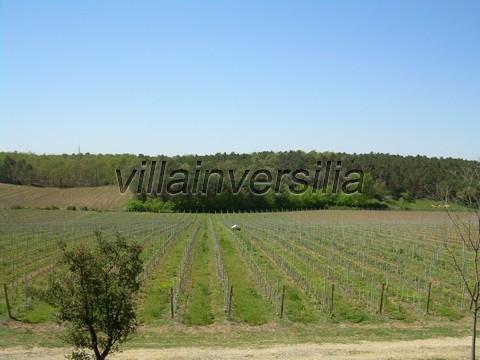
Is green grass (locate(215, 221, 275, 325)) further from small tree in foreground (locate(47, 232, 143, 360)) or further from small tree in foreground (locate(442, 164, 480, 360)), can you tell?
small tree in foreground (locate(47, 232, 143, 360))

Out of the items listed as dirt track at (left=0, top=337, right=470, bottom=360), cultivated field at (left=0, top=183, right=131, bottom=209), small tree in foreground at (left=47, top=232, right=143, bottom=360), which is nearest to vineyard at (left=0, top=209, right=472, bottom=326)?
small tree in foreground at (left=47, top=232, right=143, bottom=360)

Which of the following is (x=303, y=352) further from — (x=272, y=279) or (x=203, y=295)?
(x=272, y=279)

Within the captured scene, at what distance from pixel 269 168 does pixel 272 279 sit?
117 m

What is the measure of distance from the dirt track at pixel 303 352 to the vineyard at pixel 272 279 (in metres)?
2.31

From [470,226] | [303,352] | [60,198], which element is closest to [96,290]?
[303,352]

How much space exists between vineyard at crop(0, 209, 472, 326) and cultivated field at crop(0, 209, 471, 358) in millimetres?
73

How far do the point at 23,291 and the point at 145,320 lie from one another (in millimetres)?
8825

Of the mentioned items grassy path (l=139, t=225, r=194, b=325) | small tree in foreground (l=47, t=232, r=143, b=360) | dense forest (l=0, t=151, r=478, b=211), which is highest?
dense forest (l=0, t=151, r=478, b=211)

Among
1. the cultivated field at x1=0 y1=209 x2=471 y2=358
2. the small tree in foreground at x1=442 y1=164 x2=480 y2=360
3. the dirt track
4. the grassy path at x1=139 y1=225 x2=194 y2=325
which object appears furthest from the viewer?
the grassy path at x1=139 y1=225 x2=194 y2=325

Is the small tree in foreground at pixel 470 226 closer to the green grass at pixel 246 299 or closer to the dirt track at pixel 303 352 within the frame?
the dirt track at pixel 303 352

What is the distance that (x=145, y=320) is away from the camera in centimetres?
2181

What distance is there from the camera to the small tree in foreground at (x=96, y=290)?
12930 mm

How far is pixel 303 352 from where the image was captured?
17.6m

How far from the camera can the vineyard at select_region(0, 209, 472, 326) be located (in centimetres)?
2314
